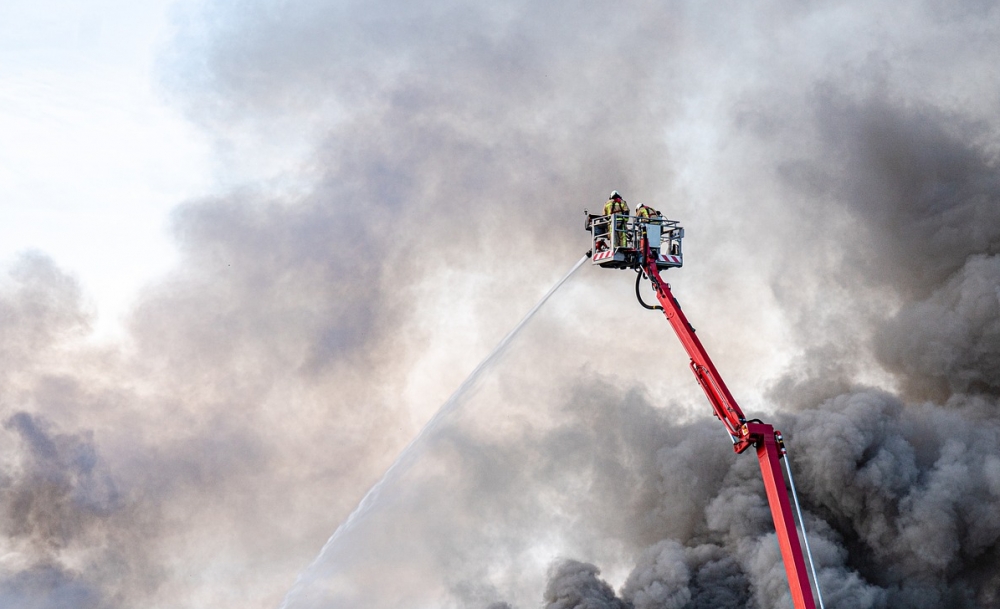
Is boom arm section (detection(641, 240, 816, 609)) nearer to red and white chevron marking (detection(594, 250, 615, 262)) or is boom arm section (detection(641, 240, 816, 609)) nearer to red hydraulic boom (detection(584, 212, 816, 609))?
red hydraulic boom (detection(584, 212, 816, 609))

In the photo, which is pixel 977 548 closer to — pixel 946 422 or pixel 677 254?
pixel 946 422

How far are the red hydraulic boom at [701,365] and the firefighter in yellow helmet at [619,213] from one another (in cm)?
3

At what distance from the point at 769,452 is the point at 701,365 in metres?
3.29

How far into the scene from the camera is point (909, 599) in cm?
4778

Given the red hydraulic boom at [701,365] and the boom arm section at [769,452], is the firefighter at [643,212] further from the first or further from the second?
the boom arm section at [769,452]

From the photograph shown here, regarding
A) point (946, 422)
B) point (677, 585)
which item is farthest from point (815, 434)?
point (677, 585)

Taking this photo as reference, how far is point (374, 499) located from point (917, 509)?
29263mm

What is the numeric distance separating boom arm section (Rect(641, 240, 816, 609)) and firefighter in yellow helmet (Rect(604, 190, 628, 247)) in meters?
3.24

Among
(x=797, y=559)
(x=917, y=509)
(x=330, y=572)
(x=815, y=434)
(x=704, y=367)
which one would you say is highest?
(x=815, y=434)

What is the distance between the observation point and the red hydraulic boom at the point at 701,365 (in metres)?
26.3

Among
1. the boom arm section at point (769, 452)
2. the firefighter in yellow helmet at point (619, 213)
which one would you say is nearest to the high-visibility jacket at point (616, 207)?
the firefighter in yellow helmet at point (619, 213)

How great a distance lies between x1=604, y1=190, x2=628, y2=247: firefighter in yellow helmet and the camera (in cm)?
2981

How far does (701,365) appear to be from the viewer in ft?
93.6

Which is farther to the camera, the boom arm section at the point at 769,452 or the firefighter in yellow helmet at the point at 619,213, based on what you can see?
the firefighter in yellow helmet at the point at 619,213
